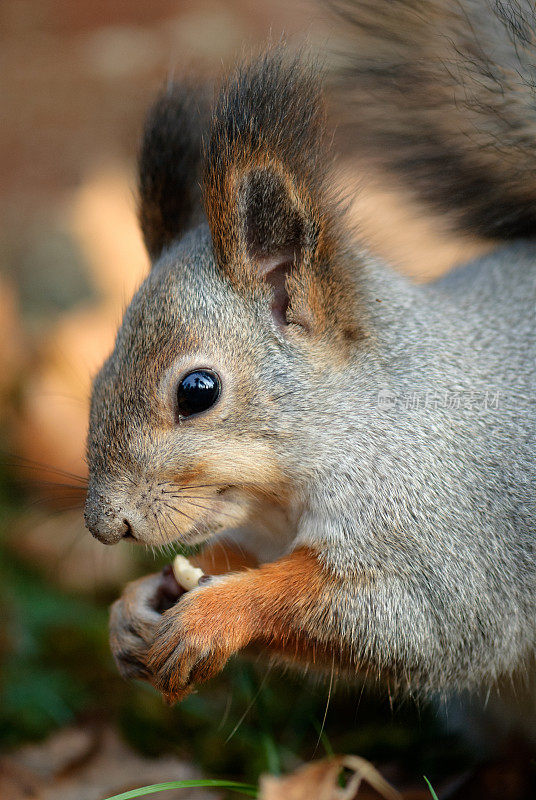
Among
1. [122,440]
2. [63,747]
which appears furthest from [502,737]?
[122,440]

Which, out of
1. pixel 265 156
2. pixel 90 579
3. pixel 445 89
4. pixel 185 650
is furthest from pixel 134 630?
pixel 445 89

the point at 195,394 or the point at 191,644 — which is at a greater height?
the point at 195,394

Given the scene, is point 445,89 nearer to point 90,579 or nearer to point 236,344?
point 236,344

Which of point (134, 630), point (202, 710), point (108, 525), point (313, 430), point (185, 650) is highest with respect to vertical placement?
point (313, 430)

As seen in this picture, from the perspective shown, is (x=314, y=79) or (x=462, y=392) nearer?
(x=314, y=79)

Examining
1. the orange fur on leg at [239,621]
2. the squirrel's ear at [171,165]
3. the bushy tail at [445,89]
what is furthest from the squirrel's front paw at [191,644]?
the bushy tail at [445,89]

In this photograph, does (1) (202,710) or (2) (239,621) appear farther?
(1) (202,710)

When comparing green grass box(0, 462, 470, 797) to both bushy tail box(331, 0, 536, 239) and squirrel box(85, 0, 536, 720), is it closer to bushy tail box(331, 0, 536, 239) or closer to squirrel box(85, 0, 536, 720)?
squirrel box(85, 0, 536, 720)

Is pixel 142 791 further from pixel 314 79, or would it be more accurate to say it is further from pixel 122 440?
pixel 314 79
